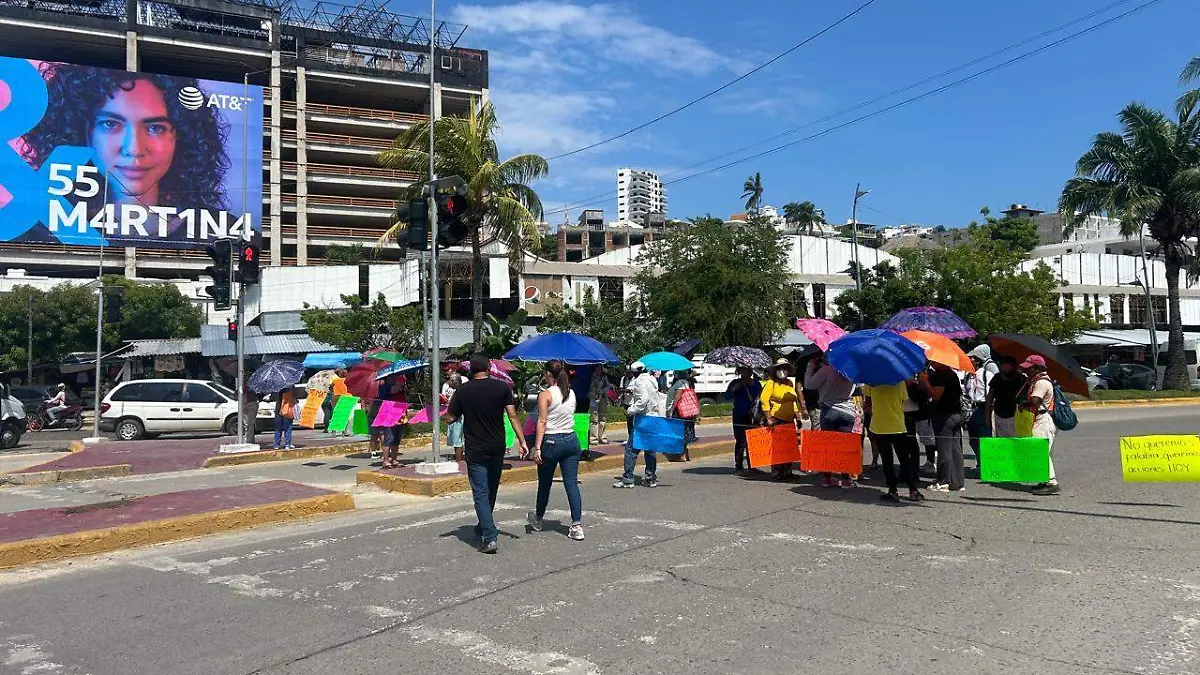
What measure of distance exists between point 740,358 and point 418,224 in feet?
17.4

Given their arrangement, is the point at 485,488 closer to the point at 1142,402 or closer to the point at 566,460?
the point at 566,460

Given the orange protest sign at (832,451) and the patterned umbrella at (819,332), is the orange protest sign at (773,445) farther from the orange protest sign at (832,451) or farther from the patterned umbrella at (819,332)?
the patterned umbrella at (819,332)

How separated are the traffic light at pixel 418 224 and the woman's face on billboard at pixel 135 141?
59.4m

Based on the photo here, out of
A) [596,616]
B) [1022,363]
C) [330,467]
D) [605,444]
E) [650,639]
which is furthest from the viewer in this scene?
[605,444]

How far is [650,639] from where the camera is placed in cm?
514

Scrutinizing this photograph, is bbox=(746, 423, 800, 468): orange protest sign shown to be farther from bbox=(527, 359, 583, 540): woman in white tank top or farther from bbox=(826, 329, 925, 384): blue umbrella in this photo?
bbox=(527, 359, 583, 540): woman in white tank top

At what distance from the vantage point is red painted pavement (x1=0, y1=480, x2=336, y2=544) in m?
8.62

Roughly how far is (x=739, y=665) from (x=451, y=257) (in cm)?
4642

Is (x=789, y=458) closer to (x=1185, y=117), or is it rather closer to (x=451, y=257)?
(x=1185, y=117)

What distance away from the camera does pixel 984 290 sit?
3303 cm

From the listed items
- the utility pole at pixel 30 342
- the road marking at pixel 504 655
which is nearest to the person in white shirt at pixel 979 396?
the road marking at pixel 504 655

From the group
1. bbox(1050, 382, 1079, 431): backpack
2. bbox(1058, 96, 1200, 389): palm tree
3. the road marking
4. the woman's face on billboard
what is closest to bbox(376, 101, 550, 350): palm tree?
bbox(1050, 382, 1079, 431): backpack

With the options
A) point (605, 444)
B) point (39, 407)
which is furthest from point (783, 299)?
point (39, 407)

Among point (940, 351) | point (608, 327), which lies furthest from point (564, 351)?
point (608, 327)
